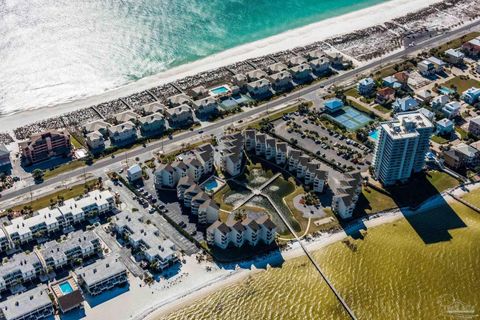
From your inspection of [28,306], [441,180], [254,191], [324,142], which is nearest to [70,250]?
[28,306]

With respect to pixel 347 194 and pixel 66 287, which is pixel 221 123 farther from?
pixel 66 287

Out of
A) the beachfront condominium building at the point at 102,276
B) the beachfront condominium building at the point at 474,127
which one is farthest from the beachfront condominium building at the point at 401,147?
the beachfront condominium building at the point at 102,276

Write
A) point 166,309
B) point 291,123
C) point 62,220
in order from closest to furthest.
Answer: point 166,309
point 62,220
point 291,123

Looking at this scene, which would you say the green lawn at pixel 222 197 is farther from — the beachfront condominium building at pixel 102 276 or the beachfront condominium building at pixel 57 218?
the beachfront condominium building at pixel 102 276

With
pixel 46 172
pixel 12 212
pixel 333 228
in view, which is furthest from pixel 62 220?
pixel 333 228

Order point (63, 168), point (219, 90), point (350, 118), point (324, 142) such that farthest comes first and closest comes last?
point (219, 90)
point (350, 118)
point (324, 142)
point (63, 168)

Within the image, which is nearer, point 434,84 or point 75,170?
point 75,170

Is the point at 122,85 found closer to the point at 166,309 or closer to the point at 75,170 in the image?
the point at 75,170
